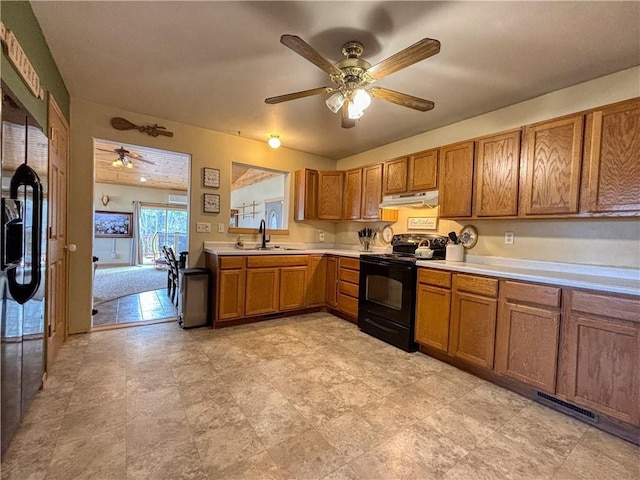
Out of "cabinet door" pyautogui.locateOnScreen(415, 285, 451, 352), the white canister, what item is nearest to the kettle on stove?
the white canister

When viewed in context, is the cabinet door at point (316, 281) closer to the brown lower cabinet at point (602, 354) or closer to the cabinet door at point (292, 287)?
the cabinet door at point (292, 287)

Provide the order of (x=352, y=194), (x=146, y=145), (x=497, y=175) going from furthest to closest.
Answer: (x=352, y=194), (x=146, y=145), (x=497, y=175)

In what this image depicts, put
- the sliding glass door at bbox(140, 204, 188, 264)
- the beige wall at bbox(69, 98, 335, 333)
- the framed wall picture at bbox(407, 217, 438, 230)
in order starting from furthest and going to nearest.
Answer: the sliding glass door at bbox(140, 204, 188, 264)
the framed wall picture at bbox(407, 217, 438, 230)
the beige wall at bbox(69, 98, 335, 333)

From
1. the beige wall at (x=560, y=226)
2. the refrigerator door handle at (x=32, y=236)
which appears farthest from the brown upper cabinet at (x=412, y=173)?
the refrigerator door handle at (x=32, y=236)

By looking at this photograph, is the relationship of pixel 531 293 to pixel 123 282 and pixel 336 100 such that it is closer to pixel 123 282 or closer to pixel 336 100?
pixel 336 100

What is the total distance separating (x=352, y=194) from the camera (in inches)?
162

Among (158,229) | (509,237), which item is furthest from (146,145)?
(158,229)

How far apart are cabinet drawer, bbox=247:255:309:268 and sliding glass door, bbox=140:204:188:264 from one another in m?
5.82

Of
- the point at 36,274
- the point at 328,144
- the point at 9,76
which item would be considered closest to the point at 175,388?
the point at 36,274

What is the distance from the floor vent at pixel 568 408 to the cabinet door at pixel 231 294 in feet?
9.21

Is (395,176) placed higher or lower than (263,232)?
higher

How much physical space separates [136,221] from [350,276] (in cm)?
714

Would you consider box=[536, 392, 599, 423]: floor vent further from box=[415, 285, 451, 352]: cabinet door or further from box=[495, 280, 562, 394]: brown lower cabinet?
box=[415, 285, 451, 352]: cabinet door

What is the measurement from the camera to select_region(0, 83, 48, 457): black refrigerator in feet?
4.31
